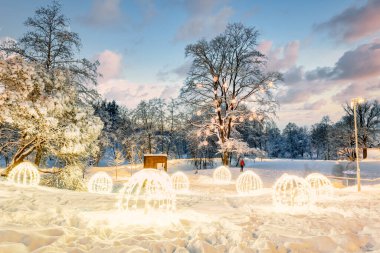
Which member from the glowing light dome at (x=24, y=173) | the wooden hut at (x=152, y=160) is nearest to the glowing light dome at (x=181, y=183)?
the wooden hut at (x=152, y=160)

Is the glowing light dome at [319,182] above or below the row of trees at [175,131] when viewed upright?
below

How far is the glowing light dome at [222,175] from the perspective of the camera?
22938 mm

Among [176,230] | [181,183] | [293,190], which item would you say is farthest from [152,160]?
[176,230]

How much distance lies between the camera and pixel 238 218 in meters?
7.34

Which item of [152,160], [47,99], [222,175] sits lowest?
[222,175]

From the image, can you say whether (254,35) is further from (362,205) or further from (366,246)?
(366,246)

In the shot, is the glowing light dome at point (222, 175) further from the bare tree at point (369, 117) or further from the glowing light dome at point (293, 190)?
the bare tree at point (369, 117)

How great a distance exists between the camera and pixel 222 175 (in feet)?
76.7

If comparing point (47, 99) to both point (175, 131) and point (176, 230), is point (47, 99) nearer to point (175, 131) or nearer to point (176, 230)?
point (176, 230)

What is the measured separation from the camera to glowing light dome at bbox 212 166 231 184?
22.9m

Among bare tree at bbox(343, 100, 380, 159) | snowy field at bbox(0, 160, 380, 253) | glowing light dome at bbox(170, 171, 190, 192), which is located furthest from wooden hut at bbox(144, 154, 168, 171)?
bare tree at bbox(343, 100, 380, 159)

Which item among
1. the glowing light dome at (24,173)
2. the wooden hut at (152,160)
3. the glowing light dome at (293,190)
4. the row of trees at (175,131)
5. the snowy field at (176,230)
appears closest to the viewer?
the snowy field at (176,230)

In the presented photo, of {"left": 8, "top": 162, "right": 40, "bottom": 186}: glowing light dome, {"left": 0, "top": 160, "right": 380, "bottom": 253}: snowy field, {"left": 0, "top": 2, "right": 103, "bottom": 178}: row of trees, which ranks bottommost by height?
{"left": 0, "top": 160, "right": 380, "bottom": 253}: snowy field

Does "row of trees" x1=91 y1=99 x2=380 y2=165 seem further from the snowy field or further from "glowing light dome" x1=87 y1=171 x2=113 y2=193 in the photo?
the snowy field
